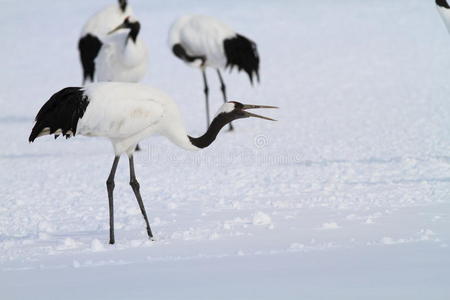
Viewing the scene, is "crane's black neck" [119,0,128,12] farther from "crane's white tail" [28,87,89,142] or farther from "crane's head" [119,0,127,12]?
"crane's white tail" [28,87,89,142]

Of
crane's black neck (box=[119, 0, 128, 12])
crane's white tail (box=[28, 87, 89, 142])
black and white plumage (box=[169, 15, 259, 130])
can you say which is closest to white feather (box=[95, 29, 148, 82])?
crane's black neck (box=[119, 0, 128, 12])

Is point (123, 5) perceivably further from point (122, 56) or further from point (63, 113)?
point (63, 113)

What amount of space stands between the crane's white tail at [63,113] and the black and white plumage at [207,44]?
259 inches

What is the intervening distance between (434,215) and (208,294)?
2.18m

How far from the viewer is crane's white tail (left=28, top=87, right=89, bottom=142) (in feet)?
20.5

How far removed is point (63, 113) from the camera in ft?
20.6

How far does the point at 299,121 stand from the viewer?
13.0m

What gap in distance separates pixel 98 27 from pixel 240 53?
5.84 feet

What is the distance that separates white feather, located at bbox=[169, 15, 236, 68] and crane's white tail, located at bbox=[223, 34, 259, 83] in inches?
2.5

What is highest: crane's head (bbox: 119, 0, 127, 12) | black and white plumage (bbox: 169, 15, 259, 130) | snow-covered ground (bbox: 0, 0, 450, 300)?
crane's head (bbox: 119, 0, 127, 12)

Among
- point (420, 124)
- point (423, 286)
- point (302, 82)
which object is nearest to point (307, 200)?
Answer: point (423, 286)

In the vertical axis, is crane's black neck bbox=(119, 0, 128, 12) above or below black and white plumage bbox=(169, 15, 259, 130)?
above

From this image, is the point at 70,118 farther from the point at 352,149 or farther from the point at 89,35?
the point at 89,35

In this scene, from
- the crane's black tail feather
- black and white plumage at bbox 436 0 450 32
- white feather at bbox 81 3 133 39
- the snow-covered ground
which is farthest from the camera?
the crane's black tail feather
